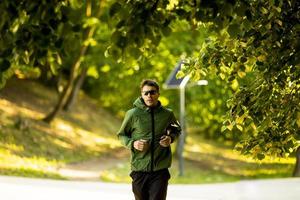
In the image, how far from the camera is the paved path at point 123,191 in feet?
32.6

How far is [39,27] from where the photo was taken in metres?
3.70

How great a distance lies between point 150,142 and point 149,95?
49 cm

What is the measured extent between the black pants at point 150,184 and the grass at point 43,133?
8.32 m

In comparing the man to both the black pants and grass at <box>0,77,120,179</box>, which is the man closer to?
the black pants

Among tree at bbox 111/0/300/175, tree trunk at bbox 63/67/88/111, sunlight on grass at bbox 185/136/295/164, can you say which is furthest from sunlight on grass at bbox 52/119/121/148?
tree at bbox 111/0/300/175

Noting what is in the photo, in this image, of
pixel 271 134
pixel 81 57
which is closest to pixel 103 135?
pixel 81 57

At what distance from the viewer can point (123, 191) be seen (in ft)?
36.3

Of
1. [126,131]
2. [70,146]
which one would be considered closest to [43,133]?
[70,146]

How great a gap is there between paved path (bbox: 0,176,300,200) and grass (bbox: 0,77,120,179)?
3505mm

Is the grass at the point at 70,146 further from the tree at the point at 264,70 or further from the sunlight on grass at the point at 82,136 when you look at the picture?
the tree at the point at 264,70

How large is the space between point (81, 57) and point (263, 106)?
56.8 ft

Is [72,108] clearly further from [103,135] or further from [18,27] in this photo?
[18,27]

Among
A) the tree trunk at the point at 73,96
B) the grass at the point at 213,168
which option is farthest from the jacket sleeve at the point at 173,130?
the tree trunk at the point at 73,96

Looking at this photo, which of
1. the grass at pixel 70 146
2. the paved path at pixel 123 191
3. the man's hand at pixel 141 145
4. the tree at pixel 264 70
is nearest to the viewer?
the tree at pixel 264 70
